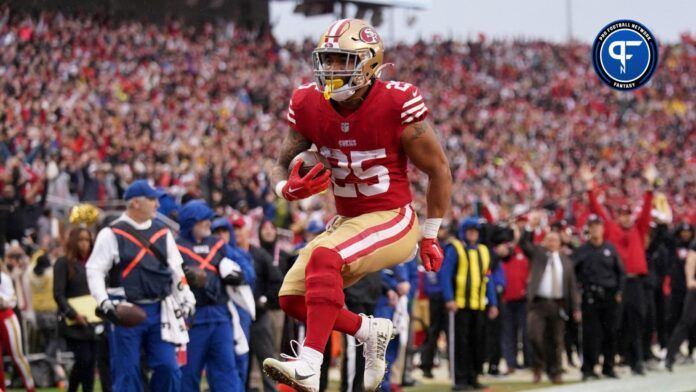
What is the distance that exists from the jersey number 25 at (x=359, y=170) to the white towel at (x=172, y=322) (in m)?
2.93

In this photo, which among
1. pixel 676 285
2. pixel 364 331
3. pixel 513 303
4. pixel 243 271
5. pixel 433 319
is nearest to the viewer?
pixel 364 331

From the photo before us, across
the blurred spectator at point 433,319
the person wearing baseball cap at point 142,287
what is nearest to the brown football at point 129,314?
the person wearing baseball cap at point 142,287

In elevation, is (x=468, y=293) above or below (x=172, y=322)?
below

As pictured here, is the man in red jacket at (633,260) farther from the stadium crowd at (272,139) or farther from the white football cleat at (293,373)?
the white football cleat at (293,373)

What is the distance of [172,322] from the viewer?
9.43 metres

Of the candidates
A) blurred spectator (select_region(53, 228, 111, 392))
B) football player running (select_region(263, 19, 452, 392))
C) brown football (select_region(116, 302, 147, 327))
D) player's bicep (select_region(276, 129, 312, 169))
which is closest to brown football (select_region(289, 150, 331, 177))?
football player running (select_region(263, 19, 452, 392))

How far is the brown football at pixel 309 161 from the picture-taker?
6.51 metres

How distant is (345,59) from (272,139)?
1955 centimetres

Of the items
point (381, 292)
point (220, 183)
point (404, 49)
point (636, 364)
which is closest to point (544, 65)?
point (404, 49)

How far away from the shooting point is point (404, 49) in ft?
131

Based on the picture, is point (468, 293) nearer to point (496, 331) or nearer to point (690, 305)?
point (496, 331)

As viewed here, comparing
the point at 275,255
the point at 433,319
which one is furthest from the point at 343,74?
the point at 433,319

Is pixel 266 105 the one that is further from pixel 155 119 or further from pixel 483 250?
pixel 483 250

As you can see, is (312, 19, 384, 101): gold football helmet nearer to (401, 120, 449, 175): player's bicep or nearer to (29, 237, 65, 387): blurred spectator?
(401, 120, 449, 175): player's bicep
